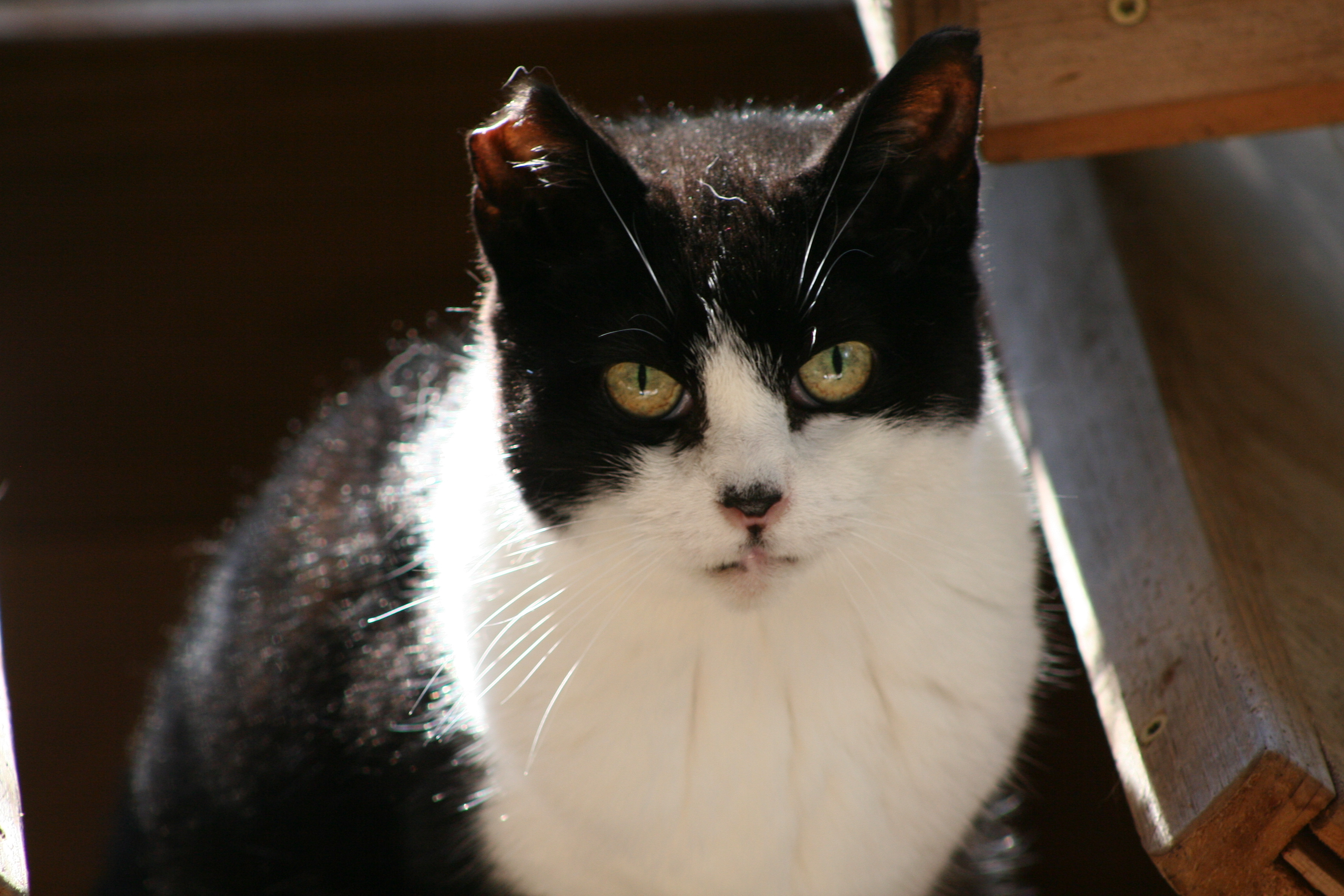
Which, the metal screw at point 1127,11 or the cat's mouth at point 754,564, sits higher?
the metal screw at point 1127,11

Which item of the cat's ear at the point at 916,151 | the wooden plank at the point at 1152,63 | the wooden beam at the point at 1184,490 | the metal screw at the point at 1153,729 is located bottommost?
the metal screw at the point at 1153,729

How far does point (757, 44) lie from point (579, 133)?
4.82ft

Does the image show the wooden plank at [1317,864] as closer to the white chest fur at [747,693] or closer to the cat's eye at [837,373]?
the white chest fur at [747,693]

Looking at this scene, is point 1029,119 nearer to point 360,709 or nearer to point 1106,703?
point 1106,703

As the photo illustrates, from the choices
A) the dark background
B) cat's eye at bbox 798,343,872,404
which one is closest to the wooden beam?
cat's eye at bbox 798,343,872,404

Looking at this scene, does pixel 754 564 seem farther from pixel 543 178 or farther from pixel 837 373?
pixel 543 178

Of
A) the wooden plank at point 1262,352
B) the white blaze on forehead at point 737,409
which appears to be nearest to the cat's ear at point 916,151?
the white blaze on forehead at point 737,409

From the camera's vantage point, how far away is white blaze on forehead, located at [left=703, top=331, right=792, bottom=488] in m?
0.88

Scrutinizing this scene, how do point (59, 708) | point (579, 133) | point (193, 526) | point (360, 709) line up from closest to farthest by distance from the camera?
point (579, 133), point (360, 709), point (59, 708), point (193, 526)

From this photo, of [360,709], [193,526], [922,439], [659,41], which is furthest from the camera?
[659,41]

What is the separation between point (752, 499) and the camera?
2.81 feet

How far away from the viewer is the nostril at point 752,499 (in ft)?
2.80

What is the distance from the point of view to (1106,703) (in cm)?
108

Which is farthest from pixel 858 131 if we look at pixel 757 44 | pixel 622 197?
pixel 757 44
